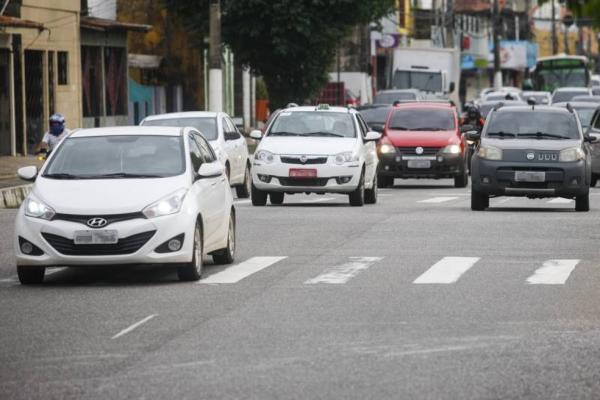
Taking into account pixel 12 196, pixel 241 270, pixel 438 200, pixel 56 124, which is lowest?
pixel 438 200

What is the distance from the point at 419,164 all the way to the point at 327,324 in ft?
73.6

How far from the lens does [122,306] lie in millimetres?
14242

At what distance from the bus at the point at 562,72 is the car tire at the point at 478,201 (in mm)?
65407

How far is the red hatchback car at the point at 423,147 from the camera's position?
1389 inches

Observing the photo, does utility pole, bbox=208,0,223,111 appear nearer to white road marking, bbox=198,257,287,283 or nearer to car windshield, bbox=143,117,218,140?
car windshield, bbox=143,117,218,140

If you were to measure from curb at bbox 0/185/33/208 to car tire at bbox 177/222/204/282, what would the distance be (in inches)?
555

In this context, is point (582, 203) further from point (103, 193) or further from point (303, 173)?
point (103, 193)

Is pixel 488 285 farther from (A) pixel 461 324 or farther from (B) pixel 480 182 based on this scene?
(B) pixel 480 182

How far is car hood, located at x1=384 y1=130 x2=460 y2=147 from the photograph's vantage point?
3531 cm

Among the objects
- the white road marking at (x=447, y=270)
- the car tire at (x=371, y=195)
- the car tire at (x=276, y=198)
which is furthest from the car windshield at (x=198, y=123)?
the white road marking at (x=447, y=270)

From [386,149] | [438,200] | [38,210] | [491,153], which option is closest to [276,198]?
[438,200]

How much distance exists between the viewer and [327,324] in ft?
42.5

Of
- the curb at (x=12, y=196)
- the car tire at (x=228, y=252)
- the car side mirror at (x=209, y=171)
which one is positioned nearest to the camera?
the car side mirror at (x=209, y=171)

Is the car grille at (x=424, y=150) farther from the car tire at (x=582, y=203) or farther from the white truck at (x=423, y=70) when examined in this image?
the white truck at (x=423, y=70)
